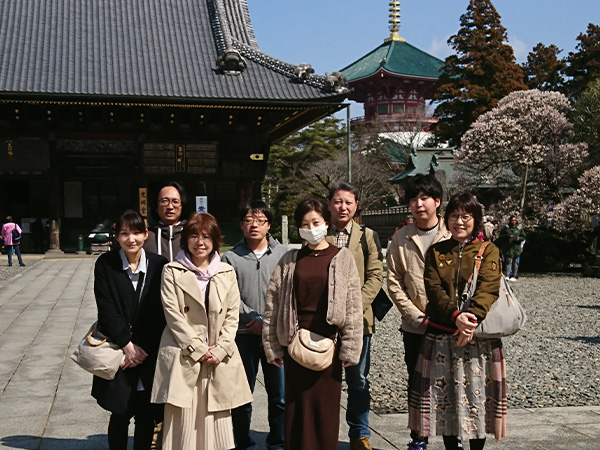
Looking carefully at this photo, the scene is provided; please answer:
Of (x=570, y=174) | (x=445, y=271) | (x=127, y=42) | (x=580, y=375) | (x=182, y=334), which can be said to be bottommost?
(x=580, y=375)

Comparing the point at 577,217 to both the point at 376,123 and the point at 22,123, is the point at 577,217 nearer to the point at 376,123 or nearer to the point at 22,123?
the point at 22,123

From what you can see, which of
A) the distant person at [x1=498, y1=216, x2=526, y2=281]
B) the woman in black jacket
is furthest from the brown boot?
the distant person at [x1=498, y1=216, x2=526, y2=281]

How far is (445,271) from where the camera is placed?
3.92 metres

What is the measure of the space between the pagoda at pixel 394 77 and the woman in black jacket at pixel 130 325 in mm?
54160

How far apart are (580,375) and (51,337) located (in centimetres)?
582

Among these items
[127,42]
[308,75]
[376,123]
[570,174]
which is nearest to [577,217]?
[570,174]

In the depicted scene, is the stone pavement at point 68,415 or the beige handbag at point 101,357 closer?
the beige handbag at point 101,357

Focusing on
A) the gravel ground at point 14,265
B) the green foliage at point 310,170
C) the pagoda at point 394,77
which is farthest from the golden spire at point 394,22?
the gravel ground at point 14,265

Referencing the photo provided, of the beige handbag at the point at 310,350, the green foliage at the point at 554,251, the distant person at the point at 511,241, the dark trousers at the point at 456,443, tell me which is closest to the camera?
the beige handbag at the point at 310,350

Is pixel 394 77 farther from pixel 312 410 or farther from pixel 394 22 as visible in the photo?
pixel 312 410

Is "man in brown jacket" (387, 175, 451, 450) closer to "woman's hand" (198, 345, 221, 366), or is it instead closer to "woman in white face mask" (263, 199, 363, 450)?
"woman in white face mask" (263, 199, 363, 450)

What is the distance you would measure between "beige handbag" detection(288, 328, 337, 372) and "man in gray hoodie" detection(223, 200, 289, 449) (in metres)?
0.42

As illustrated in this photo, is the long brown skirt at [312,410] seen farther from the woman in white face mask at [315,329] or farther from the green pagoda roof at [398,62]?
the green pagoda roof at [398,62]

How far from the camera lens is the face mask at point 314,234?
148 inches
